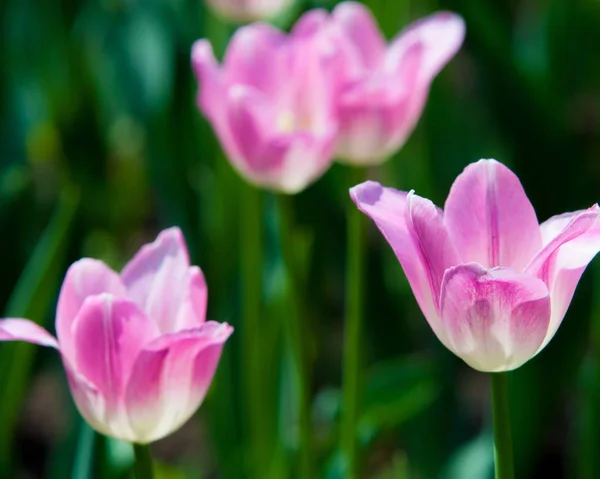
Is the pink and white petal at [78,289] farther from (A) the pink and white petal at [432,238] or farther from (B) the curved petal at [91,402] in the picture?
(A) the pink and white petal at [432,238]

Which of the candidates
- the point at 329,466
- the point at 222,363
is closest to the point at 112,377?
the point at 329,466

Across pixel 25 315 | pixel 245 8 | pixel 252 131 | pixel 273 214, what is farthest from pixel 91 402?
pixel 245 8

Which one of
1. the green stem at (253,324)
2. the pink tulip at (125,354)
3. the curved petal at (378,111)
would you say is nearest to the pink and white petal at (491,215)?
the pink tulip at (125,354)

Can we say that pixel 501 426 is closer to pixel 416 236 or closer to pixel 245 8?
pixel 416 236

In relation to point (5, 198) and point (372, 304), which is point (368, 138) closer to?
point (372, 304)

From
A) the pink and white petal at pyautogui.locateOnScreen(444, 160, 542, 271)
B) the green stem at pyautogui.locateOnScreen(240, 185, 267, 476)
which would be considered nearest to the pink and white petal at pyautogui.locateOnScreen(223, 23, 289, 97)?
the green stem at pyautogui.locateOnScreen(240, 185, 267, 476)
